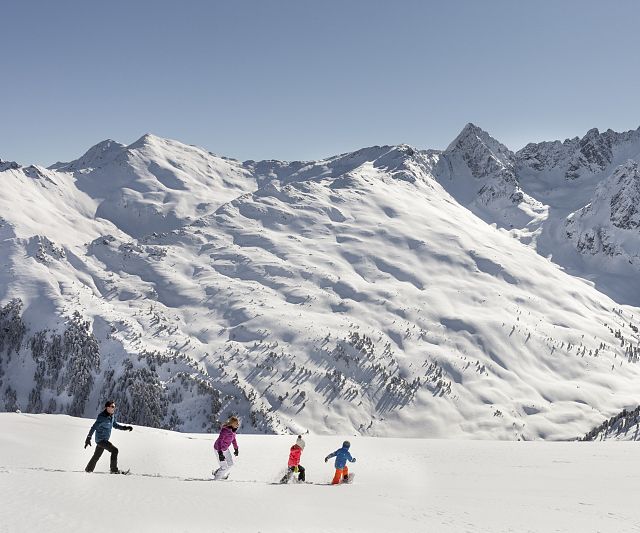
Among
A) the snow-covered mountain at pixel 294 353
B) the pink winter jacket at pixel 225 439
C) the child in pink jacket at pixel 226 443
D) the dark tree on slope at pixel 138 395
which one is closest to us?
the child in pink jacket at pixel 226 443

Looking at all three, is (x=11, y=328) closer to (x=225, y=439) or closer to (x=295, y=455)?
(x=295, y=455)

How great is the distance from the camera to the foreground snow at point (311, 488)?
41.9 ft

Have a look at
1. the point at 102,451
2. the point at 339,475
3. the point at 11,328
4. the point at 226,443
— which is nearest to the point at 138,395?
the point at 11,328

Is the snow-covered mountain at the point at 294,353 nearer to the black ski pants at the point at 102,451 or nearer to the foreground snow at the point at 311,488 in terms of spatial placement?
the foreground snow at the point at 311,488

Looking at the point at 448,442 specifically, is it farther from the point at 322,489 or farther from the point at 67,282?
the point at 67,282

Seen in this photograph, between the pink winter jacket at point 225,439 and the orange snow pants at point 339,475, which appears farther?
the orange snow pants at point 339,475

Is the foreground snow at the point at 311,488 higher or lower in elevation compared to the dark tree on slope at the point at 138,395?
higher

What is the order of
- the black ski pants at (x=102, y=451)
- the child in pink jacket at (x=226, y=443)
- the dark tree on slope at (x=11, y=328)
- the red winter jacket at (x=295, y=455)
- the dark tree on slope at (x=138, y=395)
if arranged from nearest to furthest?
1. the black ski pants at (x=102, y=451)
2. the child in pink jacket at (x=226, y=443)
3. the red winter jacket at (x=295, y=455)
4. the dark tree on slope at (x=138, y=395)
5. the dark tree on slope at (x=11, y=328)

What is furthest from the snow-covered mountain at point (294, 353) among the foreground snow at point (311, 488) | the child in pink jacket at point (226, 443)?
→ the child in pink jacket at point (226, 443)

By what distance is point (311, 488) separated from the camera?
68.8 feet

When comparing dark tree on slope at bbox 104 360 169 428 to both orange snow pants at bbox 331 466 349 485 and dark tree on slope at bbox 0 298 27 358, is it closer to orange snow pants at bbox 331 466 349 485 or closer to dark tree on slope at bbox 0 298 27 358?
dark tree on slope at bbox 0 298 27 358

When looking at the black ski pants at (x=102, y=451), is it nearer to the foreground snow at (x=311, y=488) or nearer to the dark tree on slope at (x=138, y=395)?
the foreground snow at (x=311, y=488)

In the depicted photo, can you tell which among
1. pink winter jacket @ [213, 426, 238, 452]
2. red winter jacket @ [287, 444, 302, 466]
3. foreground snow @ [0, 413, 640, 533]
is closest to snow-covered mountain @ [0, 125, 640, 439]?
foreground snow @ [0, 413, 640, 533]

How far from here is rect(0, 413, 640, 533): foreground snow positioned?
12.8m
